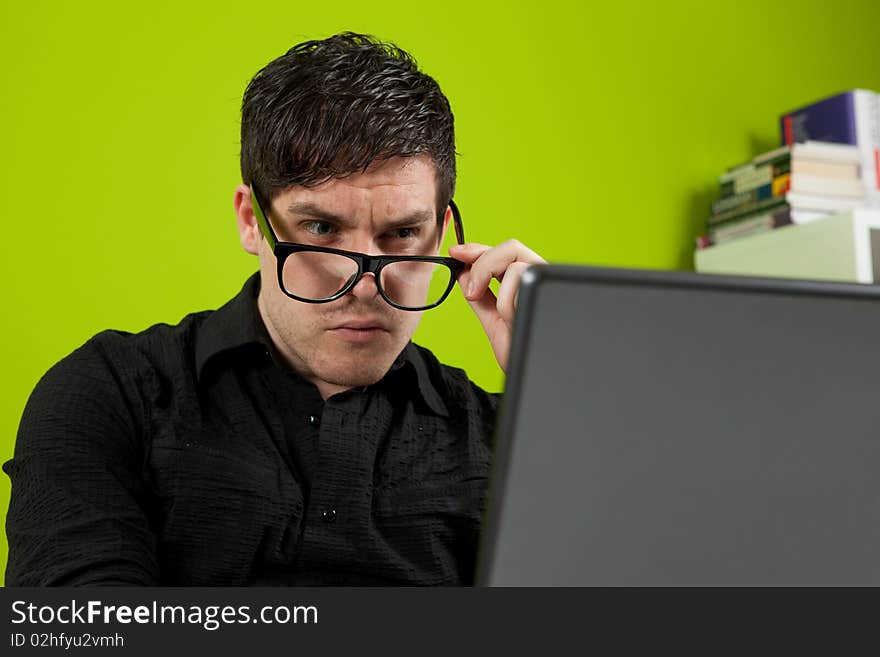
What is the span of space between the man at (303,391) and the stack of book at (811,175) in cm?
132

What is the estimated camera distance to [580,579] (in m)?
0.45

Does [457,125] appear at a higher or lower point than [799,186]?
higher

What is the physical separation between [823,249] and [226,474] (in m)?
1.66

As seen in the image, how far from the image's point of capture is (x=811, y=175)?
95.1 inches

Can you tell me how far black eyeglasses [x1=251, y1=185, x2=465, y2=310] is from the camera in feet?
3.85

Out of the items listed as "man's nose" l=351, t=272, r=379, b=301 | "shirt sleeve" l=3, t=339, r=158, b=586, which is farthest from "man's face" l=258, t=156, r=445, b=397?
"shirt sleeve" l=3, t=339, r=158, b=586

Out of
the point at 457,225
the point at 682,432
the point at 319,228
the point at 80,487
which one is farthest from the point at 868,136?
the point at 682,432

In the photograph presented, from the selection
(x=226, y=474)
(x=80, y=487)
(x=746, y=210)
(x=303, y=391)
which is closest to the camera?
(x=80, y=487)

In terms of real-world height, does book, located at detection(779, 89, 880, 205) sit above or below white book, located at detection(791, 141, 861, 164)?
above

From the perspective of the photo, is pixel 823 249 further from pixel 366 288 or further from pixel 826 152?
pixel 366 288

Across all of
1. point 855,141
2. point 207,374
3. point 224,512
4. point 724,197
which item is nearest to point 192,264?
point 207,374

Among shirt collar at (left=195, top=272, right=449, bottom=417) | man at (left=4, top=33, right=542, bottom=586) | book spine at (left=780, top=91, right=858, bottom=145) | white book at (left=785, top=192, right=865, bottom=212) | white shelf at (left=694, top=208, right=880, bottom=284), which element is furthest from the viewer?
book spine at (left=780, top=91, right=858, bottom=145)

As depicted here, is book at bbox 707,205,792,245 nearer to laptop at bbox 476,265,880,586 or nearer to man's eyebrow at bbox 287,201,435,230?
man's eyebrow at bbox 287,201,435,230
